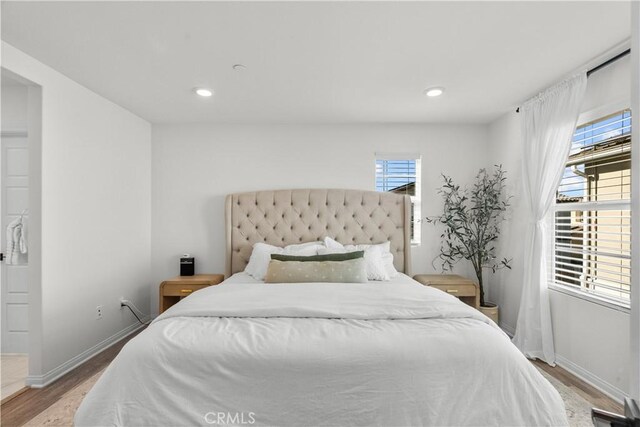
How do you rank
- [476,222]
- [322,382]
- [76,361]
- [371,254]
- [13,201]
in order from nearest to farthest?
1. [322,382]
2. [76,361]
3. [13,201]
4. [371,254]
5. [476,222]

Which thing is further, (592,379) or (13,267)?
(13,267)

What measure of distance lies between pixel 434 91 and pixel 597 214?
1.65 metres

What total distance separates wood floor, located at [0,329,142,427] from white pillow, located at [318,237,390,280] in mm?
2293

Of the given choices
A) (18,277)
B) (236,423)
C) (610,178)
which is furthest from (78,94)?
(610,178)

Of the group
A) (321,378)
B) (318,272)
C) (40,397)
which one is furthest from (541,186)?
(40,397)

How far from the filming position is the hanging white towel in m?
2.78

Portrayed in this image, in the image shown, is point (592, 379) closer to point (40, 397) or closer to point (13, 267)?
point (40, 397)

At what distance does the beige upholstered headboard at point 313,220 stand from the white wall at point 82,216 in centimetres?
109

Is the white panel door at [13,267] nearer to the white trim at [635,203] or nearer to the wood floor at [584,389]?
the white trim at [635,203]

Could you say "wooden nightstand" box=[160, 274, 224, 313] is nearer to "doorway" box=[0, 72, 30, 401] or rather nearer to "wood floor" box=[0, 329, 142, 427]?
"wood floor" box=[0, 329, 142, 427]

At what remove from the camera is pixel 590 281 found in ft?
8.64

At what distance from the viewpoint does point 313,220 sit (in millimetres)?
3916

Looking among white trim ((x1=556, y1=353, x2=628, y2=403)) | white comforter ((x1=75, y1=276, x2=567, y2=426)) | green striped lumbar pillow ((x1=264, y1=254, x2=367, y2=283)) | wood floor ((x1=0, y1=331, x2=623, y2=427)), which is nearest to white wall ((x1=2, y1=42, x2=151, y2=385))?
wood floor ((x1=0, y1=331, x2=623, y2=427))

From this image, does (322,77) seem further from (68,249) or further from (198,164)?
(68,249)
